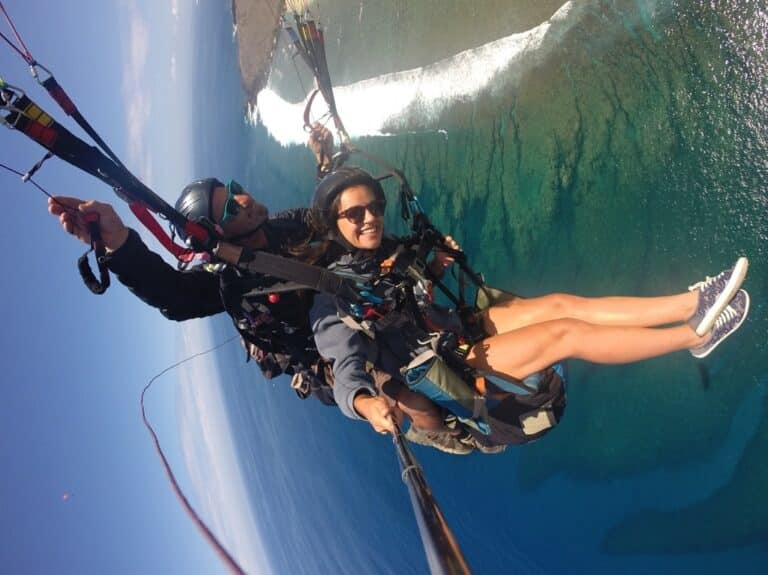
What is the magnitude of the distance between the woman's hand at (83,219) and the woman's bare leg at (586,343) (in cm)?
169

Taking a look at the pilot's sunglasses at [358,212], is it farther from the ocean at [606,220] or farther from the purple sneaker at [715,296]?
the ocean at [606,220]

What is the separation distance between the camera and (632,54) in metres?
3.57

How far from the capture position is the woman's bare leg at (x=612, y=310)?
187 centimetres

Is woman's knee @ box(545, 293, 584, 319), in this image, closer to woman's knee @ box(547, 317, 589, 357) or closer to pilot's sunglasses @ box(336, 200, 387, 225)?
woman's knee @ box(547, 317, 589, 357)

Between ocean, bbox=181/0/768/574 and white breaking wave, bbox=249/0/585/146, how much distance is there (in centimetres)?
3

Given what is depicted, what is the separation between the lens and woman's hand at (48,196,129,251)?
1.63 metres

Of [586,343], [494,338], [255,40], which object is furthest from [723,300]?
[255,40]

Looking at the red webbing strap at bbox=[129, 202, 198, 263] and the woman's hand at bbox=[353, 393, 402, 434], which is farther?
the red webbing strap at bbox=[129, 202, 198, 263]

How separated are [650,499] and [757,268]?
5.97 ft

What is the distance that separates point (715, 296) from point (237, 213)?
218 cm

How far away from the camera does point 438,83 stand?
6730mm

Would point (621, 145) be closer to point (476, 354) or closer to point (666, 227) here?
point (666, 227)

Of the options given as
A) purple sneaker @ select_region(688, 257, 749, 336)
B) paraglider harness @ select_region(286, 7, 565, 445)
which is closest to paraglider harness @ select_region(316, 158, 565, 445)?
paraglider harness @ select_region(286, 7, 565, 445)

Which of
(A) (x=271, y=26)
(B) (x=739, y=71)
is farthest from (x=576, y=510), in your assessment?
(A) (x=271, y=26)
